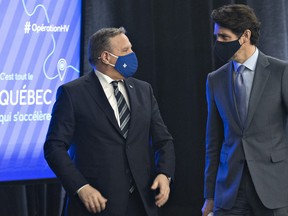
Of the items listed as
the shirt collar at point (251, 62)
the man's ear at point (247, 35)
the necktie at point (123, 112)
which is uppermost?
the man's ear at point (247, 35)

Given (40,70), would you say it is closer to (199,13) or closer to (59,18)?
(59,18)

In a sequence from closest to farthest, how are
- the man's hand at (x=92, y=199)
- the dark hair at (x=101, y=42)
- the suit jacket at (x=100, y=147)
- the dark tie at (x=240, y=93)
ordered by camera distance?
the man's hand at (x=92, y=199) → the suit jacket at (x=100, y=147) → the dark tie at (x=240, y=93) → the dark hair at (x=101, y=42)

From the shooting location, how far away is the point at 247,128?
3002mm

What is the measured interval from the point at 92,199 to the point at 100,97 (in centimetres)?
54

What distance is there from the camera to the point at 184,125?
462 cm

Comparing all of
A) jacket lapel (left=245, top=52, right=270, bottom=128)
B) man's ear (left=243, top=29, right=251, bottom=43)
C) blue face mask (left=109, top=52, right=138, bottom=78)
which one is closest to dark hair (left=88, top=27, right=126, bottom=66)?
blue face mask (left=109, top=52, right=138, bottom=78)

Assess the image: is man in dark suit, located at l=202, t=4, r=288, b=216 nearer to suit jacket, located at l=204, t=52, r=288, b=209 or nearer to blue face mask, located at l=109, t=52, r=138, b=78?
suit jacket, located at l=204, t=52, r=288, b=209

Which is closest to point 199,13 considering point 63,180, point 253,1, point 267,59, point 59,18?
point 253,1

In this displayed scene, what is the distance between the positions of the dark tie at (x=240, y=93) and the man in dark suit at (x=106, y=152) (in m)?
0.41

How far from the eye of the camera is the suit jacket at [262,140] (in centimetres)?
298

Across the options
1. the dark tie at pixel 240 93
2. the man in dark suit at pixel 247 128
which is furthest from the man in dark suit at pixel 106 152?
the dark tie at pixel 240 93

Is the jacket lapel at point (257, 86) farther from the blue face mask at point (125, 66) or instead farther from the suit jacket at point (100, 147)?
the blue face mask at point (125, 66)

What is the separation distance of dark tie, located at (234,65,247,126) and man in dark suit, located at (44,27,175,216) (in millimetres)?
412

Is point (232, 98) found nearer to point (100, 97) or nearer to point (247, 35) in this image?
point (247, 35)
